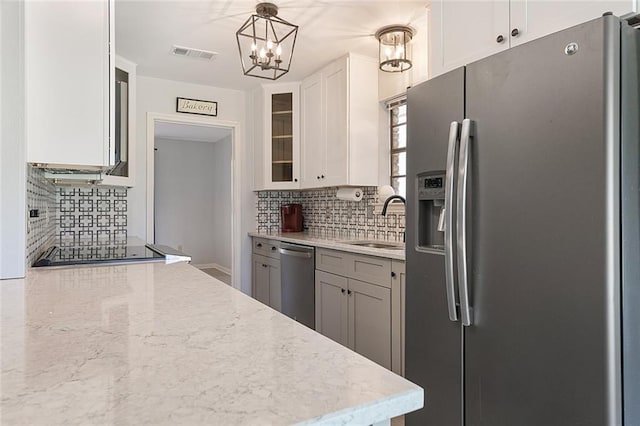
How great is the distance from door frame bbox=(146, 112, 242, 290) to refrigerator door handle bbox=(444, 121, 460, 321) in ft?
9.72

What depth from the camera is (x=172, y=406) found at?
49 cm

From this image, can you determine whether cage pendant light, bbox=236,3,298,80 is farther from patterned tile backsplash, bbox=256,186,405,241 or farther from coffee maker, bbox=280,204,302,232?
coffee maker, bbox=280,204,302,232

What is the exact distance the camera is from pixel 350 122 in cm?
311

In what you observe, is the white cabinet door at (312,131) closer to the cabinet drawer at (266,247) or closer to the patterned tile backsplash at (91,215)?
the cabinet drawer at (266,247)

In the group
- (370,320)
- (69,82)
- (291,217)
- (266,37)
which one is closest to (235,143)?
(291,217)

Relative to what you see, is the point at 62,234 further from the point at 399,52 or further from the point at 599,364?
the point at 599,364

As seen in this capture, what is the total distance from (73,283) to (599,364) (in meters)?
1.57

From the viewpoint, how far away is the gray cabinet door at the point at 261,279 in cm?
377

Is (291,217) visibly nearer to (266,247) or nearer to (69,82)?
(266,247)

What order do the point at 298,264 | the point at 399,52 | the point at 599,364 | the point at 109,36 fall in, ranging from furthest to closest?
1. the point at 298,264
2. the point at 399,52
3. the point at 109,36
4. the point at 599,364

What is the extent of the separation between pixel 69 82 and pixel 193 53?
69.7 inches

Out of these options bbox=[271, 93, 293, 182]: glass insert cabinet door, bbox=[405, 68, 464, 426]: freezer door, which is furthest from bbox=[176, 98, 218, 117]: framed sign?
bbox=[405, 68, 464, 426]: freezer door

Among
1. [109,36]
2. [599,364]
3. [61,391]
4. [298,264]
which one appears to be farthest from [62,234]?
[599,364]

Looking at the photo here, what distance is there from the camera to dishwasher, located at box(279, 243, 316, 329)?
3.05 metres
